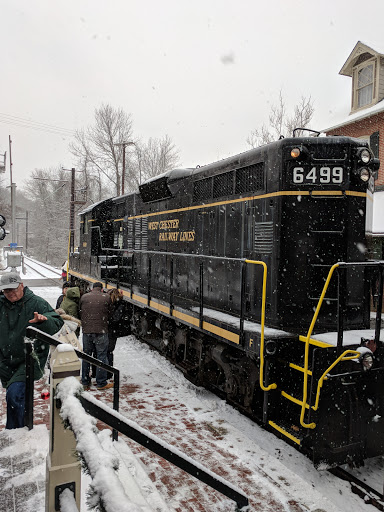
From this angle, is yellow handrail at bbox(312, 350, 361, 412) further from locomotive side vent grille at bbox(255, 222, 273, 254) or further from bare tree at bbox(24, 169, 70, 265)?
bare tree at bbox(24, 169, 70, 265)

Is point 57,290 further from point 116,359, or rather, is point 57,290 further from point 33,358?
point 33,358

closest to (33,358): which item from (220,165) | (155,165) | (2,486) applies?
(2,486)

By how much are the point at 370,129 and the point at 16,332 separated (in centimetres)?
1413

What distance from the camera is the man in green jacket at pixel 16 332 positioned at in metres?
3.88

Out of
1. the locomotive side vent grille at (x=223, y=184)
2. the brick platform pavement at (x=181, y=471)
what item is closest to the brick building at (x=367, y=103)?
the locomotive side vent grille at (x=223, y=184)

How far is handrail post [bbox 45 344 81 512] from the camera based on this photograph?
251 cm

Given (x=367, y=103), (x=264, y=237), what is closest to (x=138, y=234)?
(x=264, y=237)

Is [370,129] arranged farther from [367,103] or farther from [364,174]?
[364,174]

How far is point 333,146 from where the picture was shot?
16.2ft

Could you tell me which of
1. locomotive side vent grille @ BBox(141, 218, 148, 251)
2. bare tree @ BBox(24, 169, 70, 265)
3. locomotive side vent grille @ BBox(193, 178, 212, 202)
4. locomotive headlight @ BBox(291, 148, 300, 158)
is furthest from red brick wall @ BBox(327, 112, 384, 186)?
bare tree @ BBox(24, 169, 70, 265)

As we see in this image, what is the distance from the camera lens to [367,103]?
14.9 metres

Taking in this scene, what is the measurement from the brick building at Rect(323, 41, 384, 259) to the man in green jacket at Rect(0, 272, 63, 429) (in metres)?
11.0

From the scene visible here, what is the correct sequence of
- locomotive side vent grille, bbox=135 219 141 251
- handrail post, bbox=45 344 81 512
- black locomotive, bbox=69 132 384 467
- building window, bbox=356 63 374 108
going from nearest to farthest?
handrail post, bbox=45 344 81 512
black locomotive, bbox=69 132 384 467
locomotive side vent grille, bbox=135 219 141 251
building window, bbox=356 63 374 108

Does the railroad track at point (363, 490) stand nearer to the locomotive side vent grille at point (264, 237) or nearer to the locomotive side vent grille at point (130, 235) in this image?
the locomotive side vent grille at point (264, 237)
